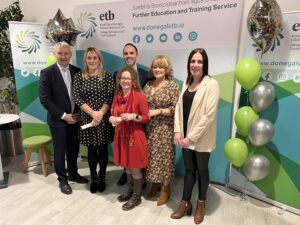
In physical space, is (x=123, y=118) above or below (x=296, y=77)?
below

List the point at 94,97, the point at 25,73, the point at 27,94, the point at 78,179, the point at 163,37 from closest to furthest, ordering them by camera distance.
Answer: the point at 94,97, the point at 163,37, the point at 78,179, the point at 25,73, the point at 27,94

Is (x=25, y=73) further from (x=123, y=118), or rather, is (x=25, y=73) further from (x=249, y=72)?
(x=249, y=72)

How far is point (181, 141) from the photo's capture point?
91.1 inches

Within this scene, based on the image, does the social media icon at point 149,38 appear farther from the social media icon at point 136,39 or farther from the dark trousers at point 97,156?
the dark trousers at point 97,156

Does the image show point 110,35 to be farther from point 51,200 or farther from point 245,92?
point 51,200

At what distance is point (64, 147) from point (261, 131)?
1994mm

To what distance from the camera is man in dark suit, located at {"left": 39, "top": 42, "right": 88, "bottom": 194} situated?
278 cm

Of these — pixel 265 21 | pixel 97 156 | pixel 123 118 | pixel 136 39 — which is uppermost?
pixel 265 21

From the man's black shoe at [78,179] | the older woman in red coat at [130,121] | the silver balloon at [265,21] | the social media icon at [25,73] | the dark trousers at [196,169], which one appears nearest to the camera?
the silver balloon at [265,21]

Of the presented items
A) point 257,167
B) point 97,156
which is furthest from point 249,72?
point 97,156

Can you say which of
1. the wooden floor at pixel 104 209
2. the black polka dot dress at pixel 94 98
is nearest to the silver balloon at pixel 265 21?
the black polka dot dress at pixel 94 98

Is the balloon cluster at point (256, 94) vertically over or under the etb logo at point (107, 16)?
under

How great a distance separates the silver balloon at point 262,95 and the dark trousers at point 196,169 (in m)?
0.64

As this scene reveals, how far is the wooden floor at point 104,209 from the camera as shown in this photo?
249 centimetres
